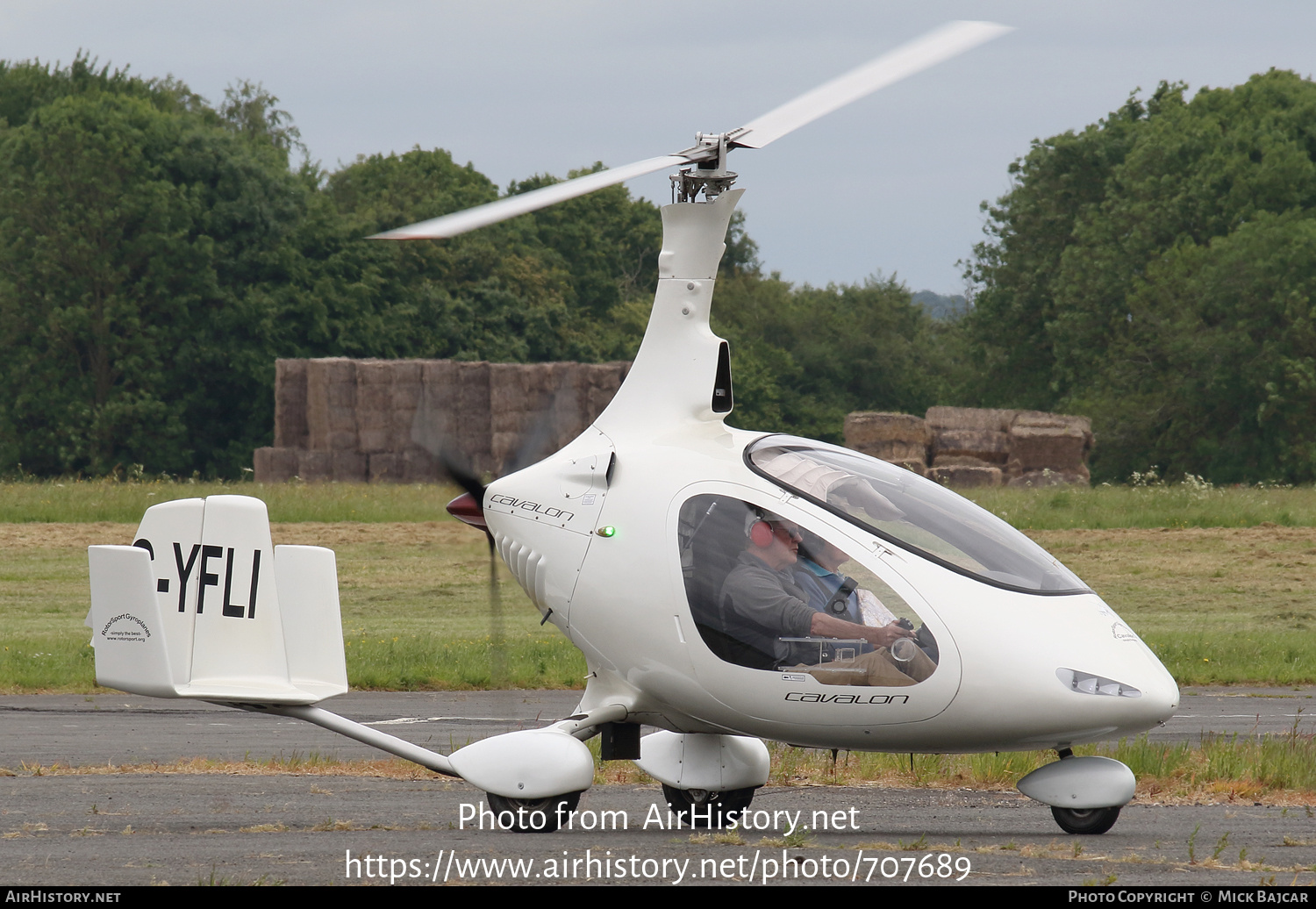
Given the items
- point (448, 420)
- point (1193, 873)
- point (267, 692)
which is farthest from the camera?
point (448, 420)

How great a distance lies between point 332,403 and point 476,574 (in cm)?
2569

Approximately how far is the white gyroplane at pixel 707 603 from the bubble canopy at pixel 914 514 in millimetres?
17

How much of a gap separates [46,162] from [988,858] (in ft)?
206

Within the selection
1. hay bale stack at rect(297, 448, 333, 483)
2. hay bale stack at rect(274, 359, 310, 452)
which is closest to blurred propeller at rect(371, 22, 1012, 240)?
hay bale stack at rect(297, 448, 333, 483)

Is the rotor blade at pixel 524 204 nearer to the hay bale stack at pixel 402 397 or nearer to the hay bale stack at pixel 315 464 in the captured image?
the hay bale stack at pixel 402 397

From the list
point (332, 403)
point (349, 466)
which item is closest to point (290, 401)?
point (332, 403)

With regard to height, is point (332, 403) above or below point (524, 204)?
below

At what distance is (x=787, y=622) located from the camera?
7.77 metres

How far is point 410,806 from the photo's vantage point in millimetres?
9836

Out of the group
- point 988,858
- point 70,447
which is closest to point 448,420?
point 988,858

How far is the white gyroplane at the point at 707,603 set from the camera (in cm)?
758

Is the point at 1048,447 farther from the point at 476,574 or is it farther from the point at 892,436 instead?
the point at 476,574

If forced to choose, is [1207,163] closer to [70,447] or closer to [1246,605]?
[1246,605]

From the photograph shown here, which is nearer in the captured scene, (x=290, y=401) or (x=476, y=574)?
(x=476, y=574)
